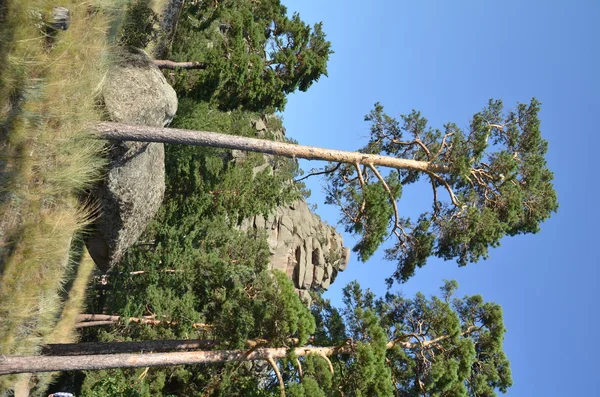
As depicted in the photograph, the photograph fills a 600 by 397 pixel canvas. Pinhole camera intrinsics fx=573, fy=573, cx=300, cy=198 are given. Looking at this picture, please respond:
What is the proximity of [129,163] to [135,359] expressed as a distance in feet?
17.6

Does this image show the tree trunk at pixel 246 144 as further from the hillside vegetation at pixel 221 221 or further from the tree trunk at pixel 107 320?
the tree trunk at pixel 107 320

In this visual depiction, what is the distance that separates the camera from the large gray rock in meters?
15.4

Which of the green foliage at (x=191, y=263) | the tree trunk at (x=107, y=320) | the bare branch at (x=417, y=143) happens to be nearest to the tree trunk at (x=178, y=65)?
the green foliage at (x=191, y=263)

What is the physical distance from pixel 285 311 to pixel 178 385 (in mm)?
11701

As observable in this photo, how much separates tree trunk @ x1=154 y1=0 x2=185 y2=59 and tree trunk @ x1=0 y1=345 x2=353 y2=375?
1292 centimetres

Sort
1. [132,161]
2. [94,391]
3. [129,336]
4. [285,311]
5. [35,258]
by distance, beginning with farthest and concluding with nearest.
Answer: [129,336], [94,391], [132,161], [285,311], [35,258]

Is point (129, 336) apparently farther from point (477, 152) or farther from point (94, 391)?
point (477, 152)

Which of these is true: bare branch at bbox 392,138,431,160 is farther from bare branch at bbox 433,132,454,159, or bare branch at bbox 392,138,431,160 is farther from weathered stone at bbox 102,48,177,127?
weathered stone at bbox 102,48,177,127

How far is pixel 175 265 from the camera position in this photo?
81.2 feet

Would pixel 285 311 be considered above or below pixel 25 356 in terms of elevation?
above

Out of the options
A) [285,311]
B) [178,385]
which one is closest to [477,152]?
[285,311]

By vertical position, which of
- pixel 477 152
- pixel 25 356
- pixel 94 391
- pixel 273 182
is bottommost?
pixel 25 356

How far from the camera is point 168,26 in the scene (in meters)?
22.4

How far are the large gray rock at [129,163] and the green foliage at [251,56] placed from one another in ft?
13.7
